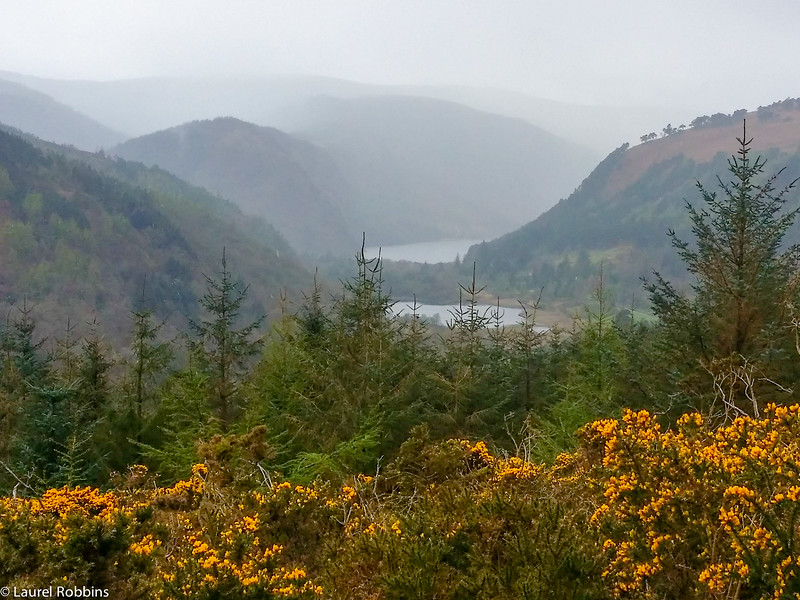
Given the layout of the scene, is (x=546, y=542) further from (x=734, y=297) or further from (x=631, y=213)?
(x=631, y=213)

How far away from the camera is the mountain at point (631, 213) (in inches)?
5369

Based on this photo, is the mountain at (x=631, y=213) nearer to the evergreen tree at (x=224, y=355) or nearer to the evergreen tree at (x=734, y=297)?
the evergreen tree at (x=224, y=355)

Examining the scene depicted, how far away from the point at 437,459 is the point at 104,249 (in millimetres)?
121530

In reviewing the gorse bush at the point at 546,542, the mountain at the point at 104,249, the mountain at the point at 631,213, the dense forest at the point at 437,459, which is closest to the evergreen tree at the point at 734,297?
the dense forest at the point at 437,459

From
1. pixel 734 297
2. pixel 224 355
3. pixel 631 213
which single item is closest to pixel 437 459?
pixel 734 297

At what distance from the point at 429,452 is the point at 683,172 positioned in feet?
583

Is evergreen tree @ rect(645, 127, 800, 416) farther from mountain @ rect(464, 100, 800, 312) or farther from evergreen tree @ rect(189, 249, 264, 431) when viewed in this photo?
mountain @ rect(464, 100, 800, 312)

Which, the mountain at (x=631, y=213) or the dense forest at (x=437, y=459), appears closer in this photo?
the dense forest at (x=437, y=459)

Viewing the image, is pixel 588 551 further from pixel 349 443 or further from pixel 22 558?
pixel 349 443

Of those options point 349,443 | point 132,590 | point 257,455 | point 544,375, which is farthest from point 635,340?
point 132,590

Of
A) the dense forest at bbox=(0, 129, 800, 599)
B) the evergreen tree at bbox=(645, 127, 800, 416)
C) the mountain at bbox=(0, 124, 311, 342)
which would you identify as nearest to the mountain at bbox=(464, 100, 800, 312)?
the mountain at bbox=(0, 124, 311, 342)

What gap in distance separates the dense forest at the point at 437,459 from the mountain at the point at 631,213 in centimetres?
11454

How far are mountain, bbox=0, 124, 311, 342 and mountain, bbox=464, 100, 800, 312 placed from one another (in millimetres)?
58456

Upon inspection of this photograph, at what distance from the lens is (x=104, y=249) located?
115 m
